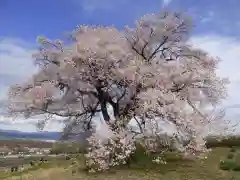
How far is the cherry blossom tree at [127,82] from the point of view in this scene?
28828 mm

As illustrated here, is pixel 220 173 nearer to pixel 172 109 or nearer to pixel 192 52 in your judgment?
pixel 172 109

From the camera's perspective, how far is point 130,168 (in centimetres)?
2952

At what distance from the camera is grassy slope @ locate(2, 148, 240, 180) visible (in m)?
26.8

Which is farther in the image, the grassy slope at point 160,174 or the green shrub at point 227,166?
the green shrub at point 227,166

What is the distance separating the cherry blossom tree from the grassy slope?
1323mm

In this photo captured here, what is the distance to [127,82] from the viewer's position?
1159 inches

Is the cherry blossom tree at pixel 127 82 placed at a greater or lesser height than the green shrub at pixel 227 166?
greater

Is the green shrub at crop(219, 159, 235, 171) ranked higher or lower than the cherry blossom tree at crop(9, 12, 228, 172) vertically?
lower

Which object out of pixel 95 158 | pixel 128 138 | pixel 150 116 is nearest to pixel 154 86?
pixel 150 116

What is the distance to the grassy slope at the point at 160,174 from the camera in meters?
26.8

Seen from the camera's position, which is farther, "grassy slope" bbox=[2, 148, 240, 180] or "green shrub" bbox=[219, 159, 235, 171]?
"green shrub" bbox=[219, 159, 235, 171]

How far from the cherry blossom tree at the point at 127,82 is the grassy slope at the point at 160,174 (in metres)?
1.32

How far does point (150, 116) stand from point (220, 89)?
6.28 m

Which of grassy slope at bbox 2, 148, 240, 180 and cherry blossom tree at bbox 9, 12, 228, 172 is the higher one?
cherry blossom tree at bbox 9, 12, 228, 172
